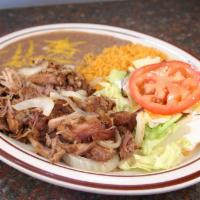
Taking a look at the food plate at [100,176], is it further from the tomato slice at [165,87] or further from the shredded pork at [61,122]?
the tomato slice at [165,87]

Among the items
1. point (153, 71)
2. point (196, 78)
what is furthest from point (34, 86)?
point (196, 78)

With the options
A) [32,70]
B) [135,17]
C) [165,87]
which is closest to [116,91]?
[165,87]

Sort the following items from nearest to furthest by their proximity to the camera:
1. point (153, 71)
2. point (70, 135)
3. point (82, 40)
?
point (70, 135) < point (153, 71) < point (82, 40)

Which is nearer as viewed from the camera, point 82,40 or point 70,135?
point 70,135

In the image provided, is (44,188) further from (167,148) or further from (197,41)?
(197,41)

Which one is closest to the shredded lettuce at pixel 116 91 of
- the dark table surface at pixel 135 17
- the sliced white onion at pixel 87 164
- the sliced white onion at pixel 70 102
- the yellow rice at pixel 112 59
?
the yellow rice at pixel 112 59
